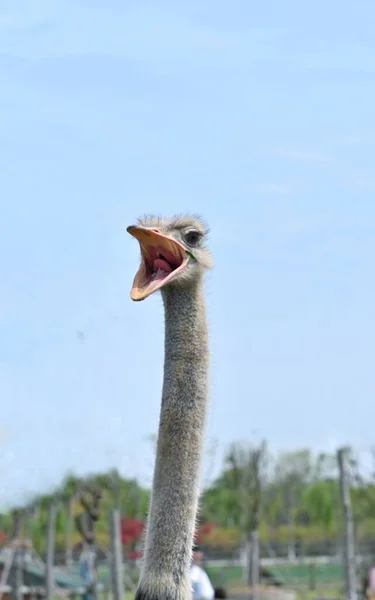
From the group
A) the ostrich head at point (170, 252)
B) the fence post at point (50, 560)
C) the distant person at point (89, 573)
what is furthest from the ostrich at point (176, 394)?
the distant person at point (89, 573)

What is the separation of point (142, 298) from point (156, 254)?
1.36 ft

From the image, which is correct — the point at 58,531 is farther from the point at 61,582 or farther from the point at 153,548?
the point at 153,548

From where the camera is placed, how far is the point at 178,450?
456 centimetres

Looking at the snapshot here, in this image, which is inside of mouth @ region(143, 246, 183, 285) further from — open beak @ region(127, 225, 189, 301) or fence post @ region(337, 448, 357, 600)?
fence post @ region(337, 448, 357, 600)

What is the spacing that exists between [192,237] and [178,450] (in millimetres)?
727

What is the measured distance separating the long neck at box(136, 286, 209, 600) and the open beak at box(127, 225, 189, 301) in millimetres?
101

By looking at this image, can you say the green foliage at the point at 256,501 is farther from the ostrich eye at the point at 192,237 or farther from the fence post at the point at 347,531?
the ostrich eye at the point at 192,237

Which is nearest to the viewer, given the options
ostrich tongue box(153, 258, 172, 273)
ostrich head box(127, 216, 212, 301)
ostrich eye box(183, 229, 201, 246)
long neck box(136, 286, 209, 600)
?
long neck box(136, 286, 209, 600)

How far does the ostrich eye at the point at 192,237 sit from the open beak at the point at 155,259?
0.11m

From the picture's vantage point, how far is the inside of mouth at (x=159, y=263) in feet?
15.2

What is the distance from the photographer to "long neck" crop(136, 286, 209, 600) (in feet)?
14.6

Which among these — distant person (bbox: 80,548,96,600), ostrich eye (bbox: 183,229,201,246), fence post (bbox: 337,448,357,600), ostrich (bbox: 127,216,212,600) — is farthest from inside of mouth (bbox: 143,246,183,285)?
distant person (bbox: 80,548,96,600)

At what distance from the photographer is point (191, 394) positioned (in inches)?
183

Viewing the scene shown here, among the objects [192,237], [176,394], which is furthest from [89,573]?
[176,394]
